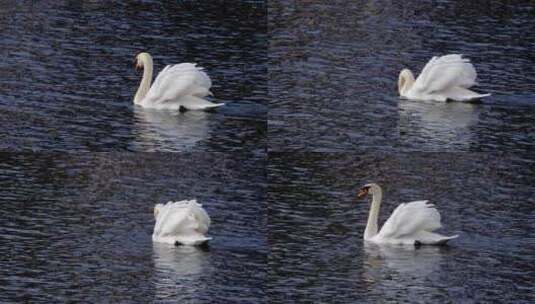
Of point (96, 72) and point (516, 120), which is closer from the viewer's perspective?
point (516, 120)

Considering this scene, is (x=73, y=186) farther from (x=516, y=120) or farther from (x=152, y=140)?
(x=516, y=120)

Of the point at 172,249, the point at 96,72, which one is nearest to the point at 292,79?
the point at 96,72

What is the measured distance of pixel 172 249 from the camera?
27.4 metres

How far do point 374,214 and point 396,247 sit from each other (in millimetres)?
812

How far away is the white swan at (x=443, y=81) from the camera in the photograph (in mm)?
30469

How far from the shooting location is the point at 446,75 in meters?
30.4

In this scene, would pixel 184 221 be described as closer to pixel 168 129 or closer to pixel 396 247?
pixel 168 129

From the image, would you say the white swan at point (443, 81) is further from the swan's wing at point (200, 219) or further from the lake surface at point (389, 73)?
the swan's wing at point (200, 219)

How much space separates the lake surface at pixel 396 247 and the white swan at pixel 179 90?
1.44 metres

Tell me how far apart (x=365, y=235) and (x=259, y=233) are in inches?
59.2

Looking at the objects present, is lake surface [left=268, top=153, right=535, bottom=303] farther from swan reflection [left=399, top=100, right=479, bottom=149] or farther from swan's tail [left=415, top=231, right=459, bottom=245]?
swan reflection [left=399, top=100, right=479, bottom=149]

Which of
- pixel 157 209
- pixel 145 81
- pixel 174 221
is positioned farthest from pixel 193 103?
pixel 174 221

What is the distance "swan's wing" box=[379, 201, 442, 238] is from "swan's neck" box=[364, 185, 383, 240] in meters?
0.14

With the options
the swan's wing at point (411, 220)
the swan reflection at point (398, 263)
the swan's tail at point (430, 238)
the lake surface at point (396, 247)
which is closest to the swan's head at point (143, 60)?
the lake surface at point (396, 247)
